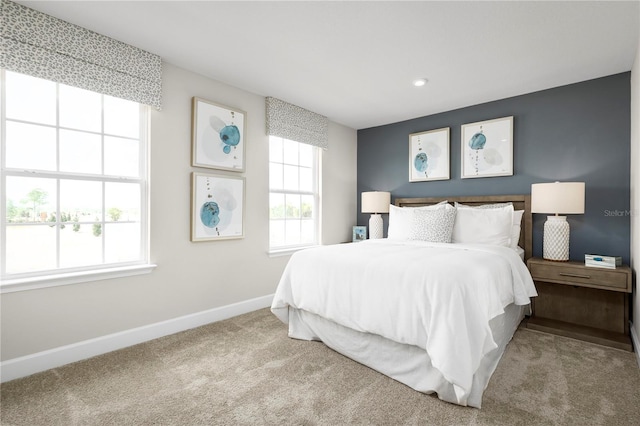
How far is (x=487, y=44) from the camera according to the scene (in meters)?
2.49

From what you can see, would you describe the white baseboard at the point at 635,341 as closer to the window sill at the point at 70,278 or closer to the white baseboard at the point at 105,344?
the white baseboard at the point at 105,344

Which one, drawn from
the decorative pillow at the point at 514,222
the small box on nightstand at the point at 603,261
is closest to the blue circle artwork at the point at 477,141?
the decorative pillow at the point at 514,222

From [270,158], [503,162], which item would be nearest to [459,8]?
[503,162]

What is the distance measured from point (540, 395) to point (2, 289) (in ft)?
11.5

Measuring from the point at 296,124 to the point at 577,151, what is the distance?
123 inches

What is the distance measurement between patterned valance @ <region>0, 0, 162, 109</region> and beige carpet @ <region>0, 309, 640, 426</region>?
2101 millimetres

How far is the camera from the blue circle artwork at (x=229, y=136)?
330cm

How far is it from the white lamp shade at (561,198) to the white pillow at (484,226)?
323mm

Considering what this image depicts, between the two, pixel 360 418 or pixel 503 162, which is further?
pixel 503 162

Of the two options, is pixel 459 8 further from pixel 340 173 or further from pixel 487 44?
pixel 340 173

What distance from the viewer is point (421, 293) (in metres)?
1.90

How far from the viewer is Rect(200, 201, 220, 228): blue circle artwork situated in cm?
315

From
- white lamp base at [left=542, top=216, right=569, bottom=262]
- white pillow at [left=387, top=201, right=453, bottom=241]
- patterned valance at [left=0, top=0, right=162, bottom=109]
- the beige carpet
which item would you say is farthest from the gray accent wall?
patterned valance at [left=0, top=0, right=162, bottom=109]

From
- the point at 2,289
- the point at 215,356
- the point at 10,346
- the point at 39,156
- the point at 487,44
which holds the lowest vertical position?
the point at 215,356
